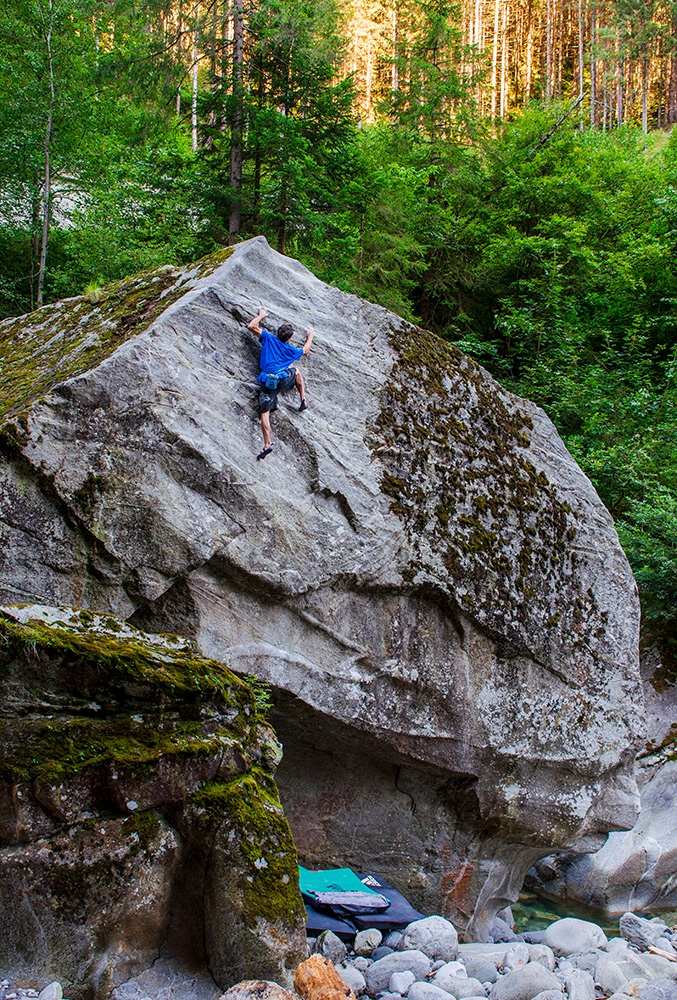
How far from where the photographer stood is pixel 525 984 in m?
5.91

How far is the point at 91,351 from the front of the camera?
23.1 feet

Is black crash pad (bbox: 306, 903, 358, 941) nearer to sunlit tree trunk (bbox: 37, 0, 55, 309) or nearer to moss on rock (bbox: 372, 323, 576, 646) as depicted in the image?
moss on rock (bbox: 372, 323, 576, 646)

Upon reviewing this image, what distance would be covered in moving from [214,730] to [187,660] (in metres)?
0.46

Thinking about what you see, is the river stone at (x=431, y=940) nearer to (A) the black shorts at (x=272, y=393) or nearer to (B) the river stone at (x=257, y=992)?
(B) the river stone at (x=257, y=992)

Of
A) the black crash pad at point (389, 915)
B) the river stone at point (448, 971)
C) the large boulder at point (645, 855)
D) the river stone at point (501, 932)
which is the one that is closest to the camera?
the river stone at point (448, 971)

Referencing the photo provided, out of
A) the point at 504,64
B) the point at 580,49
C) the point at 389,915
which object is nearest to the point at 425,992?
the point at 389,915

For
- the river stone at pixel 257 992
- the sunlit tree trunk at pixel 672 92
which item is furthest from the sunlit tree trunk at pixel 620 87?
the river stone at pixel 257 992

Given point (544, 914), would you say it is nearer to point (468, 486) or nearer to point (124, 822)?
point (468, 486)

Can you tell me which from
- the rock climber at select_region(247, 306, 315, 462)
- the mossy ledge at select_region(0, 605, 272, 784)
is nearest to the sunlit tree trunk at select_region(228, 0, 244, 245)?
the rock climber at select_region(247, 306, 315, 462)

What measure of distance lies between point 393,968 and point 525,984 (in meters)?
0.99

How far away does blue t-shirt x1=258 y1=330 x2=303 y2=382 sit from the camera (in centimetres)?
706

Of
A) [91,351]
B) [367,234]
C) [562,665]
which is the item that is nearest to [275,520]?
[91,351]

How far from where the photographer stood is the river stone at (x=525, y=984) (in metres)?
5.88

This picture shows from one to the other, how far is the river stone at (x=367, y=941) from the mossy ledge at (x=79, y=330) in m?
5.14
